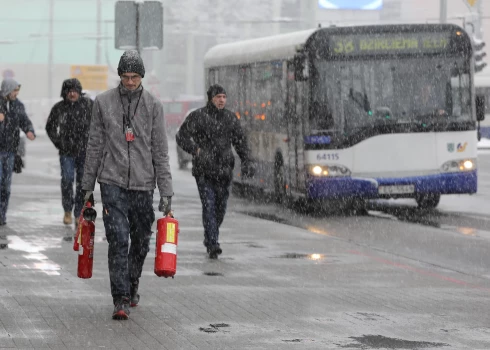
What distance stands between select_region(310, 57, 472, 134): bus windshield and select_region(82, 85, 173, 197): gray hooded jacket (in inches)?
393

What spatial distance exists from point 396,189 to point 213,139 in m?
6.46

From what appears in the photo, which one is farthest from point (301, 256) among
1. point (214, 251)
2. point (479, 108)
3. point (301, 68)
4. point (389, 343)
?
point (479, 108)

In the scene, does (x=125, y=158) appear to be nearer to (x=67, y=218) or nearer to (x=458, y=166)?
(x=67, y=218)

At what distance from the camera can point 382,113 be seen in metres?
19.2

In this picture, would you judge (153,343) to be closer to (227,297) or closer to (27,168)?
(227,297)

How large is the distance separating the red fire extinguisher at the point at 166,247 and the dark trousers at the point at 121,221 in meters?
0.24

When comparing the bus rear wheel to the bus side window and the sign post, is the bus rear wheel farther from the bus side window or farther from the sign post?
the sign post

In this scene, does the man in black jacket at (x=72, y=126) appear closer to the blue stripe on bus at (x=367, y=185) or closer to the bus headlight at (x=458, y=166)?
the blue stripe on bus at (x=367, y=185)

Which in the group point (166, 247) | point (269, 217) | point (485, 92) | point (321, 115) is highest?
point (485, 92)

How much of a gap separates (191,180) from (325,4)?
68.3 metres

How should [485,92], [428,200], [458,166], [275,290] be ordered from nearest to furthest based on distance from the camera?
[275,290], [458,166], [428,200], [485,92]

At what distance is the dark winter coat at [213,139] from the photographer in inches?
514

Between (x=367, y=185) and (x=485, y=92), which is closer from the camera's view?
(x=367, y=185)

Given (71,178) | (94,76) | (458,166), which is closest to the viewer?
(71,178)
